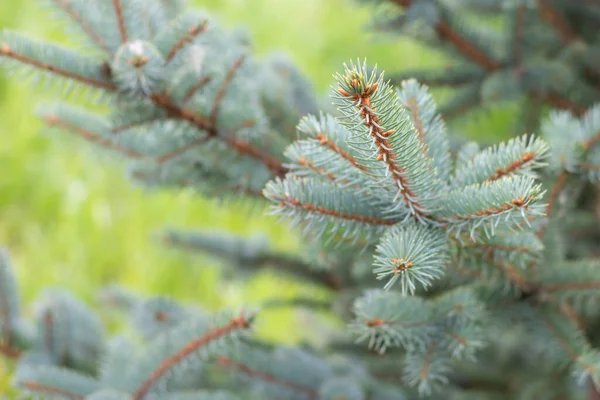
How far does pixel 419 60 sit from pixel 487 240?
256cm

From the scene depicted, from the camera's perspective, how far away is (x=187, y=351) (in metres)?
0.89

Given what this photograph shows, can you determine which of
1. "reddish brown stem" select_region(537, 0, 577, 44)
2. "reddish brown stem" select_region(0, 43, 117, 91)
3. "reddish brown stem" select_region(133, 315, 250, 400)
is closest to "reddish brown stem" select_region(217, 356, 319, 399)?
"reddish brown stem" select_region(133, 315, 250, 400)

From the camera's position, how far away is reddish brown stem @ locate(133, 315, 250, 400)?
820mm

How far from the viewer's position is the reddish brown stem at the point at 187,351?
82cm

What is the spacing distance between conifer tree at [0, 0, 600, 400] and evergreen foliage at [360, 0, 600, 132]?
0.77ft

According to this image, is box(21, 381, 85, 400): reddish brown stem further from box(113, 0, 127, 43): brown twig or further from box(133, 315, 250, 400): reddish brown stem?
box(113, 0, 127, 43): brown twig

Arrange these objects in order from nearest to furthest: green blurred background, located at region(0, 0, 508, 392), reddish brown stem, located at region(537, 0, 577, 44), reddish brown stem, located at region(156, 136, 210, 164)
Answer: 1. reddish brown stem, located at region(156, 136, 210, 164)
2. reddish brown stem, located at region(537, 0, 577, 44)
3. green blurred background, located at region(0, 0, 508, 392)

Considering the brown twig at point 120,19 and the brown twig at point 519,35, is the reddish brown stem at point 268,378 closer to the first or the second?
the brown twig at point 120,19

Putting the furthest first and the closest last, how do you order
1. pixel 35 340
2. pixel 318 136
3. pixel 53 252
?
pixel 53 252
pixel 35 340
pixel 318 136

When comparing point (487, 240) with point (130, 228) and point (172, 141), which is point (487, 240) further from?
point (130, 228)

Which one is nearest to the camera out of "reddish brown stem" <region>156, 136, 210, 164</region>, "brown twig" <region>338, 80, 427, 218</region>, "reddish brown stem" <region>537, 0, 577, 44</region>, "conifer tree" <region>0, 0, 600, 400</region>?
"brown twig" <region>338, 80, 427, 218</region>

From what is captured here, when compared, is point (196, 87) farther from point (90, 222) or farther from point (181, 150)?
point (90, 222)

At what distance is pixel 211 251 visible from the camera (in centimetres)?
142

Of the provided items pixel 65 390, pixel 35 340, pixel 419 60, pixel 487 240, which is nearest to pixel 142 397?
pixel 65 390
